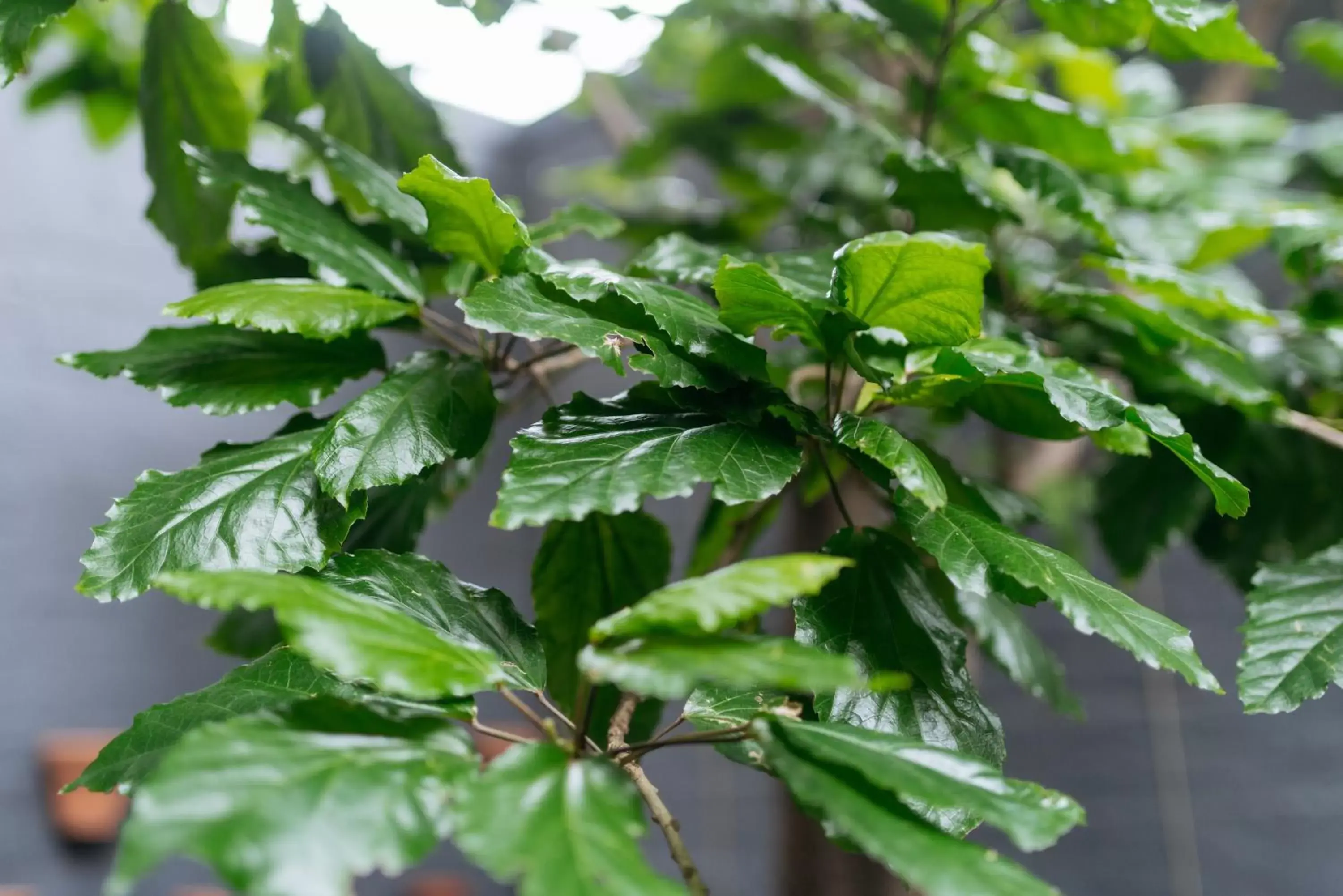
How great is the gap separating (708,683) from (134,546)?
32 centimetres

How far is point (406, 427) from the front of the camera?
582 mm

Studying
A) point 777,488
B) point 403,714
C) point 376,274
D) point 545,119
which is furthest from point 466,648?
point 545,119

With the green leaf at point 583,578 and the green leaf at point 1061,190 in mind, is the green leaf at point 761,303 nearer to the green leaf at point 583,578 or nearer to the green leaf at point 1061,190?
the green leaf at point 583,578

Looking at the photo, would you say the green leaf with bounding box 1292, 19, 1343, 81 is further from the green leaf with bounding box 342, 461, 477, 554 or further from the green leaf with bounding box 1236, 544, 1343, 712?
the green leaf with bounding box 342, 461, 477, 554

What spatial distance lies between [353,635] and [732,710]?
9.8 inches

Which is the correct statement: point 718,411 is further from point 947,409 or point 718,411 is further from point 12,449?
point 12,449

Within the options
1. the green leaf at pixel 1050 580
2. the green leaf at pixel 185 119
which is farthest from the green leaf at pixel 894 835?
the green leaf at pixel 185 119

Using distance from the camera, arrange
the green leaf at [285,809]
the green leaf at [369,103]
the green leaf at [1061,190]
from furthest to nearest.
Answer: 1. the green leaf at [369,103]
2. the green leaf at [1061,190]
3. the green leaf at [285,809]

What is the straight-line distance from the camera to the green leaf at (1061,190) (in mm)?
787

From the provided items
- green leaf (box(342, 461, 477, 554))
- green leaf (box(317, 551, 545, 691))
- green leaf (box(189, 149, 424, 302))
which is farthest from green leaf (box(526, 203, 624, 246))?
green leaf (box(317, 551, 545, 691))

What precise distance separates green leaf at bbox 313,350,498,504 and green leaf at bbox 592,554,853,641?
0.70 ft

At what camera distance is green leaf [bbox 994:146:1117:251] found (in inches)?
31.0

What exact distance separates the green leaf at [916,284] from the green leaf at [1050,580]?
0.33 ft

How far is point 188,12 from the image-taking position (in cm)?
83
